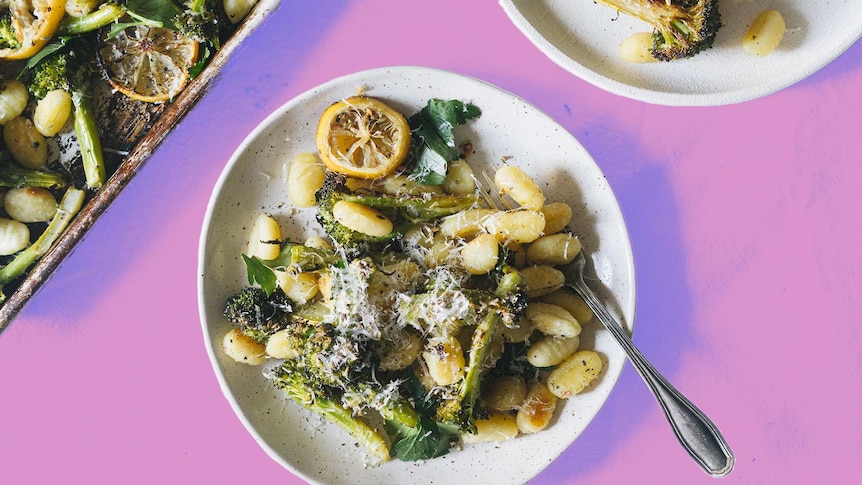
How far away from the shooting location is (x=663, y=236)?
226cm

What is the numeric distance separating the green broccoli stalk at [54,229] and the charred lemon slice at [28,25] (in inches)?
16.7

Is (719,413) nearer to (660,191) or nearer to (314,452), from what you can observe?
(660,191)

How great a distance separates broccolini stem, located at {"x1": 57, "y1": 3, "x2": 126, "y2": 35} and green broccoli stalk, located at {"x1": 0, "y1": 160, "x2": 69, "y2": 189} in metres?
0.43

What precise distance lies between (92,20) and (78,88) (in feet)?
0.67

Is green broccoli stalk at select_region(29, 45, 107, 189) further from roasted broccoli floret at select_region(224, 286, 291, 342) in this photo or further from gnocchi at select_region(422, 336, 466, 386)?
gnocchi at select_region(422, 336, 466, 386)

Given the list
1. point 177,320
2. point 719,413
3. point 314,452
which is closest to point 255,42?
point 177,320

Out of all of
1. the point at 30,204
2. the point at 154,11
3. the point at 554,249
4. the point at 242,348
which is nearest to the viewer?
the point at 554,249

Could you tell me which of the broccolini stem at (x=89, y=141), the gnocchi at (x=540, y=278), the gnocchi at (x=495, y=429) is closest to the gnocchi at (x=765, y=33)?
the gnocchi at (x=540, y=278)

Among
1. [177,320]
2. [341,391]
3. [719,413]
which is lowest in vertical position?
[177,320]

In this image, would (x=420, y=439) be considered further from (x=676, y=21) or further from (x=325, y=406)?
(x=676, y=21)

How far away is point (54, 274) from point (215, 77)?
86 centimetres

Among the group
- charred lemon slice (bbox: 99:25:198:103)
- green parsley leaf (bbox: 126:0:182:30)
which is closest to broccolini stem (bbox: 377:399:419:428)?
charred lemon slice (bbox: 99:25:198:103)

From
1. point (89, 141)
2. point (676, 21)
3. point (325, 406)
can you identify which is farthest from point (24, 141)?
point (676, 21)

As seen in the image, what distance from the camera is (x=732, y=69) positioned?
5.91 ft
